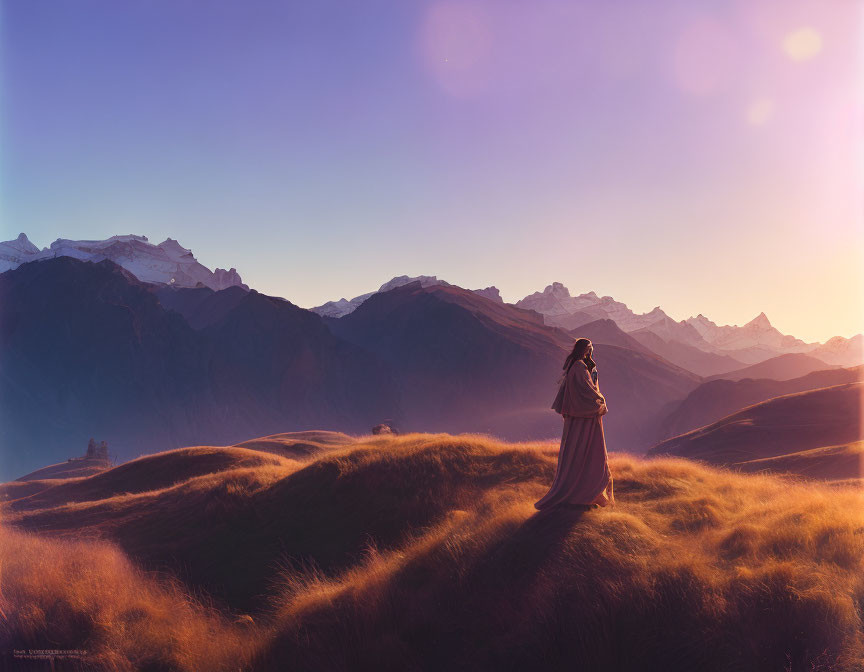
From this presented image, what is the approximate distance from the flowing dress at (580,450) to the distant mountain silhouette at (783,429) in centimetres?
2870

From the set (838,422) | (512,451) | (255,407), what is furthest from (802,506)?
(255,407)

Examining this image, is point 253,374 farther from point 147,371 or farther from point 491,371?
point 491,371

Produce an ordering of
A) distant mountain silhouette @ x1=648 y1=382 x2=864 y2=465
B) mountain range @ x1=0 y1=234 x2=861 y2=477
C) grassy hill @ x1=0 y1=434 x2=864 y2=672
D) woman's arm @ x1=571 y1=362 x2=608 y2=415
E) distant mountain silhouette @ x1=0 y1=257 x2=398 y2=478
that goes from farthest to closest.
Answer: mountain range @ x1=0 y1=234 x2=861 y2=477
distant mountain silhouette @ x1=0 y1=257 x2=398 y2=478
distant mountain silhouette @ x1=648 y1=382 x2=864 y2=465
woman's arm @ x1=571 y1=362 x2=608 y2=415
grassy hill @ x1=0 y1=434 x2=864 y2=672

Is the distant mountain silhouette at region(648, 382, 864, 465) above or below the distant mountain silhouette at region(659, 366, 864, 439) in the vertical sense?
above

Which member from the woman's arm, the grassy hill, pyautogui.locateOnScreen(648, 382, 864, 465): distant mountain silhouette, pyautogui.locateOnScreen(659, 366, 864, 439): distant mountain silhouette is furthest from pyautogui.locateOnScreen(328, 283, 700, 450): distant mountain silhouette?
the woman's arm

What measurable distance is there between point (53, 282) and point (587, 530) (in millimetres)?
167129

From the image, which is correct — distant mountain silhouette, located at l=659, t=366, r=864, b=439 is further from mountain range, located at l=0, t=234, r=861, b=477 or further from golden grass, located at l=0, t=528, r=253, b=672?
golden grass, located at l=0, t=528, r=253, b=672

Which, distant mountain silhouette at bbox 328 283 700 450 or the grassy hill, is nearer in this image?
the grassy hill

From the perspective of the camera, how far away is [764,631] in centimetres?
509

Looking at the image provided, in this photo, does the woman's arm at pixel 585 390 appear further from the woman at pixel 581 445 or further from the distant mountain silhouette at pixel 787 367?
the distant mountain silhouette at pixel 787 367

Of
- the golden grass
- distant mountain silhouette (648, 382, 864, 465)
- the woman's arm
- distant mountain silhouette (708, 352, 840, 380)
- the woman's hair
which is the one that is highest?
the woman's hair

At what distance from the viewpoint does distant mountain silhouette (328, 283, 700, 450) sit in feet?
417

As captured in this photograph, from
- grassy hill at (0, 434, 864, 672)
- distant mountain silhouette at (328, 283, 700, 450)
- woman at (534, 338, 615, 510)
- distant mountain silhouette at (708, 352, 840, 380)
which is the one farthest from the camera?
distant mountain silhouette at (708, 352, 840, 380)

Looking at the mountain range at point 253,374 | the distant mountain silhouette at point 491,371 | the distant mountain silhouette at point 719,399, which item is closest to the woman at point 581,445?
the distant mountain silhouette at point 719,399
